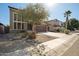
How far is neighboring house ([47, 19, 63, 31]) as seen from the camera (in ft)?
14.5

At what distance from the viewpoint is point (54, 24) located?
→ 4516mm

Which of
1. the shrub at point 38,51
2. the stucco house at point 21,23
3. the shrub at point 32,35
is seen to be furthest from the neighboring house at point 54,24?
the shrub at point 38,51

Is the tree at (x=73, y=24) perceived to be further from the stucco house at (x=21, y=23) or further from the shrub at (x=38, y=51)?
the shrub at (x=38, y=51)

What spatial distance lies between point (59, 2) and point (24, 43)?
108cm

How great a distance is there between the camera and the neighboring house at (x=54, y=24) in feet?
14.5

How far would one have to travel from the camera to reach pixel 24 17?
14.3 ft

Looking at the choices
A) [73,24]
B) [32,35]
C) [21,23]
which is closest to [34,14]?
[21,23]

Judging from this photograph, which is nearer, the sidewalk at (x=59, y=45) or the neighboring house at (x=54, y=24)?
the sidewalk at (x=59, y=45)

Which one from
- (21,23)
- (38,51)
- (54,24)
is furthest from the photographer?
(54,24)

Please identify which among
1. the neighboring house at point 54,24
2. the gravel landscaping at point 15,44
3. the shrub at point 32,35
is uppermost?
the neighboring house at point 54,24

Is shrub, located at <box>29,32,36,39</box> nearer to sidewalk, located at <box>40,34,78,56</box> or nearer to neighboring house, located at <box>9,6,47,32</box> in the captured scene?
neighboring house, located at <box>9,6,47,32</box>

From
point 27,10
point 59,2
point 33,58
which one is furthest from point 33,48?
point 59,2

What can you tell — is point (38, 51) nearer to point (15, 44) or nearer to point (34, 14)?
point (15, 44)

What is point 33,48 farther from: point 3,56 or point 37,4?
point 37,4
